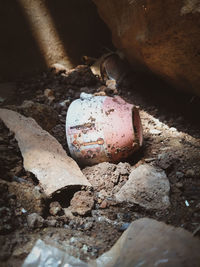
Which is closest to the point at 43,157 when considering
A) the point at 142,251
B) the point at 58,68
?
the point at 142,251

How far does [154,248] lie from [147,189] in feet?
1.91

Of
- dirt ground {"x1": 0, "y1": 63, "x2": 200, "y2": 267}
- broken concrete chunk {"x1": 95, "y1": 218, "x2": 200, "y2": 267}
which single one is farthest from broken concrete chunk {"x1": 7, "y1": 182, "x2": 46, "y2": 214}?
broken concrete chunk {"x1": 95, "y1": 218, "x2": 200, "y2": 267}

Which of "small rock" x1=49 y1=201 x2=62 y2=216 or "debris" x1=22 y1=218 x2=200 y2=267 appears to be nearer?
"debris" x1=22 y1=218 x2=200 y2=267

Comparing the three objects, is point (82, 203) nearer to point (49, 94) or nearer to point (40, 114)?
point (40, 114)

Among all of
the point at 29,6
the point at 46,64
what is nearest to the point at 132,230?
the point at 46,64

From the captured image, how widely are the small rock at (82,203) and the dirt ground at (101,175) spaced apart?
0.05m

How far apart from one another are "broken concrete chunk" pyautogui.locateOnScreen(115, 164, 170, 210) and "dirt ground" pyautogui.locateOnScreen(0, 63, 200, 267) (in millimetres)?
49

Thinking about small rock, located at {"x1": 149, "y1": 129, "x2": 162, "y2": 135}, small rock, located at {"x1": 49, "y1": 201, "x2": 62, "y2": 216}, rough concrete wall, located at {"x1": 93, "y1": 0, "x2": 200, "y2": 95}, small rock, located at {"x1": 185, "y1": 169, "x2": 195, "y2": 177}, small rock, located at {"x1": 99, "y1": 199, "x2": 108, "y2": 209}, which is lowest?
small rock, located at {"x1": 149, "y1": 129, "x2": 162, "y2": 135}

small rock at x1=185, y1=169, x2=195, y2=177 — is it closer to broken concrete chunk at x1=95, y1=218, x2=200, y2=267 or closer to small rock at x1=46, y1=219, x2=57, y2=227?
broken concrete chunk at x1=95, y1=218, x2=200, y2=267

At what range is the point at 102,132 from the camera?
6.01 feet

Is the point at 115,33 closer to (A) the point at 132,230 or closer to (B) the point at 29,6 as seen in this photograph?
(B) the point at 29,6

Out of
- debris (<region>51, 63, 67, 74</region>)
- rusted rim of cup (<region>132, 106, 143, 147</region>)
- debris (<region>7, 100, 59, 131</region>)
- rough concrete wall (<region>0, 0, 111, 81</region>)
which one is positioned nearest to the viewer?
rusted rim of cup (<region>132, 106, 143, 147</region>)

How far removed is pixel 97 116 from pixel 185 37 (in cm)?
97

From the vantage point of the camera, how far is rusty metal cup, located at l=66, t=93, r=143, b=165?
1.84m
